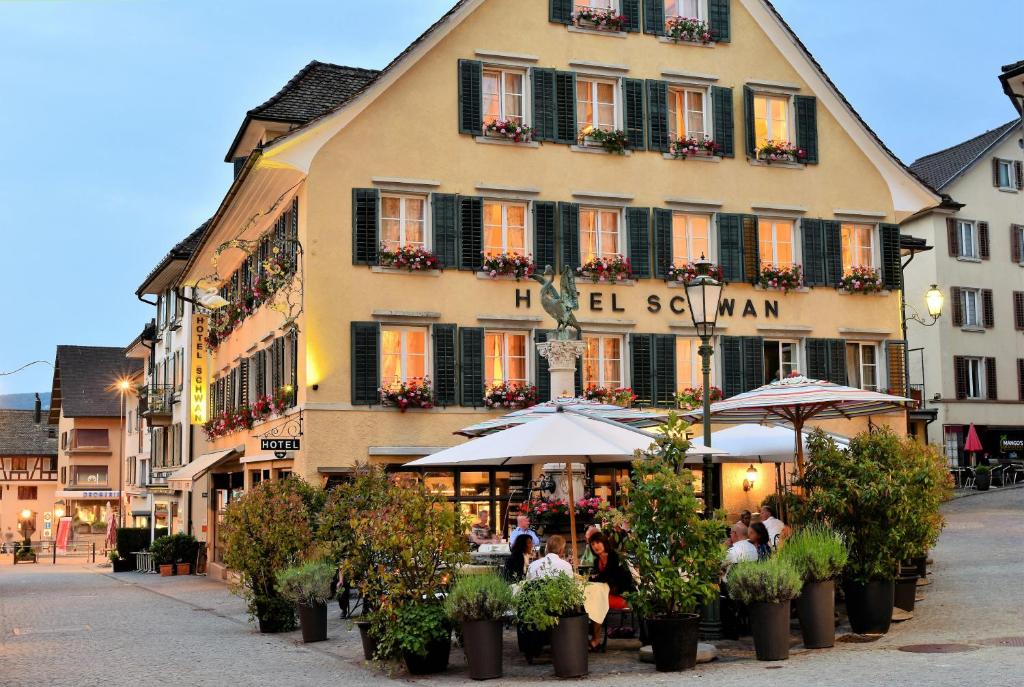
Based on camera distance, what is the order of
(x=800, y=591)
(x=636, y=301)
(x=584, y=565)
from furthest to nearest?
(x=636, y=301) < (x=584, y=565) < (x=800, y=591)

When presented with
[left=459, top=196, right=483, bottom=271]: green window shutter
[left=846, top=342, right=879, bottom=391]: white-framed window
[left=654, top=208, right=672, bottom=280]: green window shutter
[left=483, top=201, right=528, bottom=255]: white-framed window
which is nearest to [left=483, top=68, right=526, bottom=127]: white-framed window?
[left=483, top=201, right=528, bottom=255]: white-framed window

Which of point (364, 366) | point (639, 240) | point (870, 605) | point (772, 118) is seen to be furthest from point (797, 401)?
point (772, 118)

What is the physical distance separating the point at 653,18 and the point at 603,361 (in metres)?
7.42

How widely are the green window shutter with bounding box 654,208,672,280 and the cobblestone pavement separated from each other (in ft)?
25.9

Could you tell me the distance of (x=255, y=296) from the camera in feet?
96.5

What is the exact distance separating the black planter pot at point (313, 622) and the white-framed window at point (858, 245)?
1757 centimetres

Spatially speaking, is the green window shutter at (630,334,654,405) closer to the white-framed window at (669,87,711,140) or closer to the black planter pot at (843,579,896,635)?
the white-framed window at (669,87,711,140)

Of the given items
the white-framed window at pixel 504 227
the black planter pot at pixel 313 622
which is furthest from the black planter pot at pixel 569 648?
the white-framed window at pixel 504 227

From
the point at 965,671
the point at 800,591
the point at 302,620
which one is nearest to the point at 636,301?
the point at 302,620

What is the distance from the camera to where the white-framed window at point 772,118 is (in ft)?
96.0

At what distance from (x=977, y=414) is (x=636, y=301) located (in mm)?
A: 23766

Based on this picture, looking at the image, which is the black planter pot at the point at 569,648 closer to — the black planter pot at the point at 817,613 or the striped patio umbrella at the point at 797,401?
the black planter pot at the point at 817,613

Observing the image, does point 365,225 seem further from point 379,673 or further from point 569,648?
point 569,648

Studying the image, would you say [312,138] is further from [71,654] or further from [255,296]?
[71,654]
